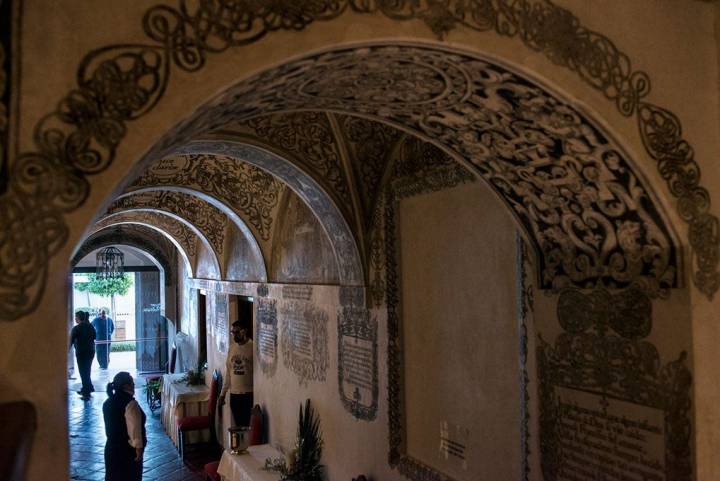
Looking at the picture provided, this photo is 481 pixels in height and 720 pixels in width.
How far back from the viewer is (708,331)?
2.61m

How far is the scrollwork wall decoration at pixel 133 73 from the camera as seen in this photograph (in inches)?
58.9

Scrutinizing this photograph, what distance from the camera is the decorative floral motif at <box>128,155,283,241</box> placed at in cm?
628

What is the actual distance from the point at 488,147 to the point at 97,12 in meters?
1.78

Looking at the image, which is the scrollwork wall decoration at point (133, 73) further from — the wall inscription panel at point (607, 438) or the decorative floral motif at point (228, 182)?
the decorative floral motif at point (228, 182)

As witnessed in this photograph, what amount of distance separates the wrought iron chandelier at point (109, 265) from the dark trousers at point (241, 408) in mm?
5963

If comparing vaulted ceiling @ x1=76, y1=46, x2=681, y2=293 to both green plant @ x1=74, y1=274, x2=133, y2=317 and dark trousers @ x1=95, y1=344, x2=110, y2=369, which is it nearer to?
dark trousers @ x1=95, y1=344, x2=110, y2=369

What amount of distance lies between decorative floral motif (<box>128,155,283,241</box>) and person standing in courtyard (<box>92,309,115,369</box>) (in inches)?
426

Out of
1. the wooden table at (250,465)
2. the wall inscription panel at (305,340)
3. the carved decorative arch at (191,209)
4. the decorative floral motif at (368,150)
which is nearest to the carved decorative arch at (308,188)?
the decorative floral motif at (368,150)

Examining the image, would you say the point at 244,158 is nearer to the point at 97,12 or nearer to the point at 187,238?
the point at 97,12

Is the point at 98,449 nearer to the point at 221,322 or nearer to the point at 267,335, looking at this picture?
the point at 221,322

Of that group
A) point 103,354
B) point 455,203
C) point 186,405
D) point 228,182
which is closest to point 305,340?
point 228,182

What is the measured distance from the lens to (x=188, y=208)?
862cm

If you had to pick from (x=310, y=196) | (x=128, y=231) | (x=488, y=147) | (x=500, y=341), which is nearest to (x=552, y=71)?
(x=488, y=147)

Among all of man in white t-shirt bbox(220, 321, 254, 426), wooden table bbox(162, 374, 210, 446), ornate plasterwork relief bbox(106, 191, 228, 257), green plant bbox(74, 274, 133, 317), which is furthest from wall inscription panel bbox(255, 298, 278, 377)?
green plant bbox(74, 274, 133, 317)
